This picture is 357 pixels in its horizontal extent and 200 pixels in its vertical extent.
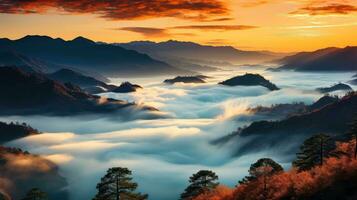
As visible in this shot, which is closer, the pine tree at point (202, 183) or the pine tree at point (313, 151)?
the pine tree at point (313, 151)

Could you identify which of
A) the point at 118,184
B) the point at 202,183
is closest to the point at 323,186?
the point at 118,184

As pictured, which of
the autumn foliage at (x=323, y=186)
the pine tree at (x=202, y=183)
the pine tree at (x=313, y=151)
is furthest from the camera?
the pine tree at (x=202, y=183)

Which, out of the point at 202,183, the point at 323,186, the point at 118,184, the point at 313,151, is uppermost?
the point at 202,183

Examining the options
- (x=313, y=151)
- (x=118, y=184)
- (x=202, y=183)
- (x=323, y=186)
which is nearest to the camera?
(x=323, y=186)

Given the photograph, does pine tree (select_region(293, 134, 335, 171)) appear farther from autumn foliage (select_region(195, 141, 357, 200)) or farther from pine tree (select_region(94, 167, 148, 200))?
pine tree (select_region(94, 167, 148, 200))

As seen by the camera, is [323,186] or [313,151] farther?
[313,151]

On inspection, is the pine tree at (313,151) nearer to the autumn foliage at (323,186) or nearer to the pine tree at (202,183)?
the autumn foliage at (323,186)

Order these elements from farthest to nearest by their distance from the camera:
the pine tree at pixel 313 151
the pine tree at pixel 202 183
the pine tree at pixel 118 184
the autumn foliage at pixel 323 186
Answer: the pine tree at pixel 202 183, the pine tree at pixel 118 184, the pine tree at pixel 313 151, the autumn foliage at pixel 323 186

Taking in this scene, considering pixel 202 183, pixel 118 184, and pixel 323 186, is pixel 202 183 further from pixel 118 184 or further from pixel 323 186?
pixel 323 186

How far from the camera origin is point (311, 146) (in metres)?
74.8

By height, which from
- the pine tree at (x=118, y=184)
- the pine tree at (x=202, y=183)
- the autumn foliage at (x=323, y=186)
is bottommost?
the autumn foliage at (x=323, y=186)

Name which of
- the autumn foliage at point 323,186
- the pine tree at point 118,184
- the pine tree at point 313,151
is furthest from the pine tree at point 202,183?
the autumn foliage at point 323,186

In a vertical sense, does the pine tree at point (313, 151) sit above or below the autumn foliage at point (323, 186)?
above

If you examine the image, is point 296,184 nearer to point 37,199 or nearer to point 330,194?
point 330,194
